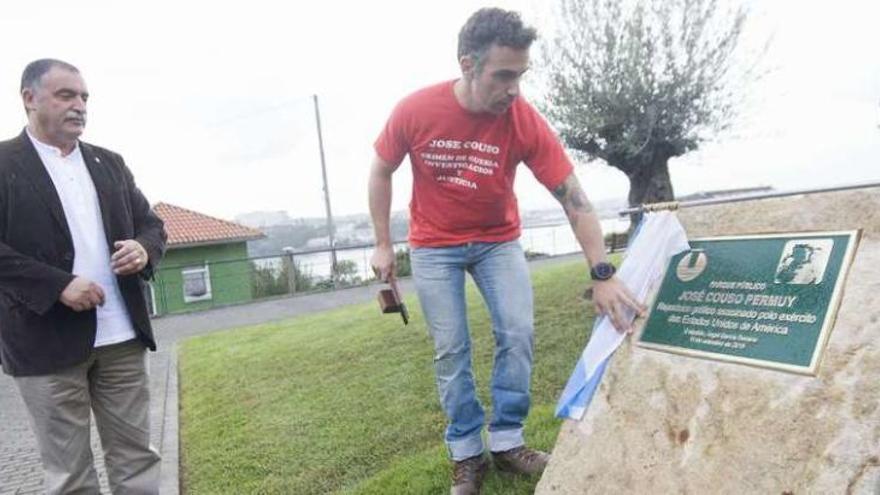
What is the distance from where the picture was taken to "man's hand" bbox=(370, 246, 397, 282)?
347 centimetres

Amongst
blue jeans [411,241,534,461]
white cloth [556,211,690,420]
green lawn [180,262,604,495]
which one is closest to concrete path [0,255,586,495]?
green lawn [180,262,604,495]

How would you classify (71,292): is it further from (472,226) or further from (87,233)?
(472,226)

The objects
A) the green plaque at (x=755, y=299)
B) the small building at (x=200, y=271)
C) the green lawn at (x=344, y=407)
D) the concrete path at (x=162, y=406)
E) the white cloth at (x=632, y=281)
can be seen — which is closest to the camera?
the green plaque at (x=755, y=299)

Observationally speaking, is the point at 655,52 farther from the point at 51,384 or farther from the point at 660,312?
the point at 51,384

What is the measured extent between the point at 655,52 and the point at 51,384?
8673mm

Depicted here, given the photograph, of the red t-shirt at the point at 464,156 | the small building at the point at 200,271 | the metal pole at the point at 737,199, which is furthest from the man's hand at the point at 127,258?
the small building at the point at 200,271

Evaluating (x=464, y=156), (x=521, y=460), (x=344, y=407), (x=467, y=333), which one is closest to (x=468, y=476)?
(x=521, y=460)

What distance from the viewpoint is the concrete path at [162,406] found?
5.00m

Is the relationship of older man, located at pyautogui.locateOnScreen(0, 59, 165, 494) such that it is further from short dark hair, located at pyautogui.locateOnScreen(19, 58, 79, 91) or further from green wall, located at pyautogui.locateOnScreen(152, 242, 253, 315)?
green wall, located at pyautogui.locateOnScreen(152, 242, 253, 315)

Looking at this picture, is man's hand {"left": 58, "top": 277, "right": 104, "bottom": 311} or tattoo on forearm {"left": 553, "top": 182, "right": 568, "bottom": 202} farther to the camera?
tattoo on forearm {"left": 553, "top": 182, "right": 568, "bottom": 202}

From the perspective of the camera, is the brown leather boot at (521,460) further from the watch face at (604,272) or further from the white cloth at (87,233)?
the white cloth at (87,233)

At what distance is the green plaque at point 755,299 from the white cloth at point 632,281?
0.22 feet

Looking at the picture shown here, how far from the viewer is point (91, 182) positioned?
10.6 feet

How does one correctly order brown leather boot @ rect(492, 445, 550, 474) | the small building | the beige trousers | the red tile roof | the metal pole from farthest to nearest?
the red tile roof < the small building < brown leather boot @ rect(492, 445, 550, 474) < the beige trousers < the metal pole
